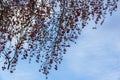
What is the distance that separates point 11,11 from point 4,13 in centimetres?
52

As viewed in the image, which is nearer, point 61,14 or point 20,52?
point 61,14

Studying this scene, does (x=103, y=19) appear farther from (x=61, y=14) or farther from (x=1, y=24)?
(x=1, y=24)

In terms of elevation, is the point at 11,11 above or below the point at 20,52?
above

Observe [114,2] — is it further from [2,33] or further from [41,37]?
[2,33]

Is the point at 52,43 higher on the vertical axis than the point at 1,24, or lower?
lower

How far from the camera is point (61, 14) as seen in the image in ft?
47.0

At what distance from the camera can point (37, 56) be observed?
14.9m

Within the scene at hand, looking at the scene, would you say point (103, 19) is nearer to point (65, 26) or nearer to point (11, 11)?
point (65, 26)

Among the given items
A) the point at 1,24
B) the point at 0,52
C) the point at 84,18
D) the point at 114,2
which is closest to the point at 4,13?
the point at 1,24

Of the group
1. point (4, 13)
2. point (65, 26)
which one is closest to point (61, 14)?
point (65, 26)

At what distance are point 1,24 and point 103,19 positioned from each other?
455cm

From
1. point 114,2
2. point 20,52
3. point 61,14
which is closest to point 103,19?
point 114,2

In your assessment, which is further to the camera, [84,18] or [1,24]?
[84,18]

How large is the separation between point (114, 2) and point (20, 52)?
4.90m
